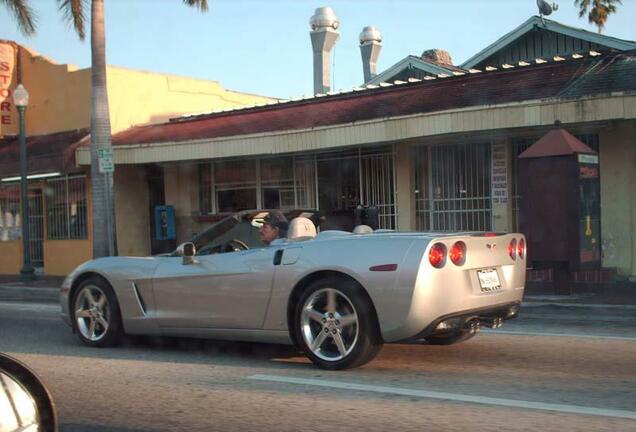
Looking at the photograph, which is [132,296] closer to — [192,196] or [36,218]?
[192,196]

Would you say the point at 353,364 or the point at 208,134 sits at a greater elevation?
the point at 208,134

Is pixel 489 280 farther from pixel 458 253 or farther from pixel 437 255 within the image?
pixel 437 255

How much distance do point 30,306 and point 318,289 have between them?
28.4 feet

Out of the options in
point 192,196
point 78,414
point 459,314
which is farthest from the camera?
point 192,196

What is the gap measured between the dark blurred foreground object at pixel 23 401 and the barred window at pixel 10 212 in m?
19.6

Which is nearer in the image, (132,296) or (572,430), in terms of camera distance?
(572,430)

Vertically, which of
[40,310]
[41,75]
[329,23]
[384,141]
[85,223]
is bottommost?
[40,310]

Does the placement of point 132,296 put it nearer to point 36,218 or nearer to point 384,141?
point 384,141

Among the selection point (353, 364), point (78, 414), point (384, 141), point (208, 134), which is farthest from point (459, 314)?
point (208, 134)

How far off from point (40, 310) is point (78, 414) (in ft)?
24.8

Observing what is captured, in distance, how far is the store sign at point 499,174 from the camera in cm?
1372

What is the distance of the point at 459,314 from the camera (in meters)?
5.77

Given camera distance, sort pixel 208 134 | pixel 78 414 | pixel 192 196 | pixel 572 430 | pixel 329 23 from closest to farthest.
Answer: pixel 572 430, pixel 78 414, pixel 208 134, pixel 192 196, pixel 329 23

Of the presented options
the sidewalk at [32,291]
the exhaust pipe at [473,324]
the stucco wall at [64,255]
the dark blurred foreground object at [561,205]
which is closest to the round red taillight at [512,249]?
the exhaust pipe at [473,324]
